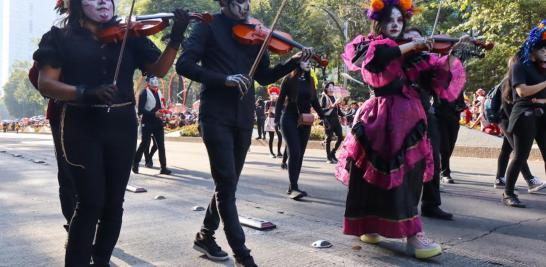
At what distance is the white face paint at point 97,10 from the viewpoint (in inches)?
119

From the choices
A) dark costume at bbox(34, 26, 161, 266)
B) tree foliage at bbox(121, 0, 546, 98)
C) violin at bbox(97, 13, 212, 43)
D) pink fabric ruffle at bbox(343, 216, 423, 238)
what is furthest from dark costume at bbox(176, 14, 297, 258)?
tree foliage at bbox(121, 0, 546, 98)

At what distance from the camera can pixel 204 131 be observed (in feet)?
11.7

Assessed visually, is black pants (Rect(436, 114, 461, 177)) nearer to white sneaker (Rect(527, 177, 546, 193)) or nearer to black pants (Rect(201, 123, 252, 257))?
white sneaker (Rect(527, 177, 546, 193))

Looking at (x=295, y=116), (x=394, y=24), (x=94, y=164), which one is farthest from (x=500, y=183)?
(x=94, y=164)

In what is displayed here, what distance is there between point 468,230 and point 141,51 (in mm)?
3259

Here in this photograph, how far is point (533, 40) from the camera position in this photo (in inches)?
213

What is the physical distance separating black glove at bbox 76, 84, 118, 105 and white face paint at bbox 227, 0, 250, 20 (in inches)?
44.8

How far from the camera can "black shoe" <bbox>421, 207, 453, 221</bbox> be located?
17.2 ft

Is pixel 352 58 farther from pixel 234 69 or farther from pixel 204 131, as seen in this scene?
pixel 204 131

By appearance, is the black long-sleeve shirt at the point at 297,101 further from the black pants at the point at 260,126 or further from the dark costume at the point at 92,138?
the black pants at the point at 260,126

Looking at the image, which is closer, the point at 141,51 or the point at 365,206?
the point at 141,51

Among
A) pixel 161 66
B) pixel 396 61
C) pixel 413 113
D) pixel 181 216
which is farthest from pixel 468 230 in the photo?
pixel 161 66

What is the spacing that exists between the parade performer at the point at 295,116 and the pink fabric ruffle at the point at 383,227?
227 centimetres

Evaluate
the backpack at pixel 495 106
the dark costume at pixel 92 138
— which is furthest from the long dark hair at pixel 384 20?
the backpack at pixel 495 106
